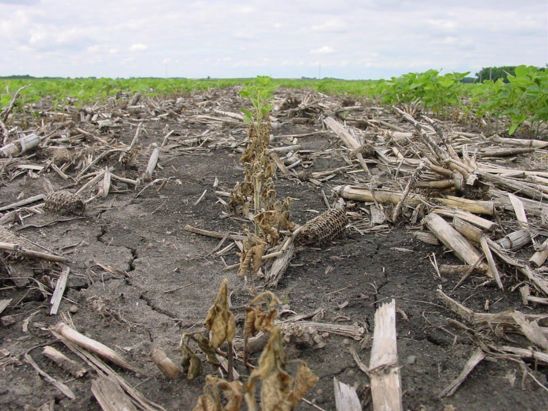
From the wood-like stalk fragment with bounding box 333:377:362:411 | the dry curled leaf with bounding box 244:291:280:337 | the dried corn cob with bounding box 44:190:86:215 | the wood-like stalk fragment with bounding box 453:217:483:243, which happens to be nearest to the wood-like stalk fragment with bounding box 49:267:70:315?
the dried corn cob with bounding box 44:190:86:215

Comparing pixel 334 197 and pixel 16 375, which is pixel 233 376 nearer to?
pixel 16 375

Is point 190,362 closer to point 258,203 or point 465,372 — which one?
point 465,372

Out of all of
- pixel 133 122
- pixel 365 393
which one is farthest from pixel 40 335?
pixel 133 122

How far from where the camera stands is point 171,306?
3.36 metres

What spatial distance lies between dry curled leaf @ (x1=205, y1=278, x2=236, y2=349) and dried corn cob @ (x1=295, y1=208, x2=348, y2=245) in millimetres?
1854

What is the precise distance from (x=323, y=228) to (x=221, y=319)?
6.54 ft

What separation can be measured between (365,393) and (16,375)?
1702 mm

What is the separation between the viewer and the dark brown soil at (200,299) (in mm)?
2447

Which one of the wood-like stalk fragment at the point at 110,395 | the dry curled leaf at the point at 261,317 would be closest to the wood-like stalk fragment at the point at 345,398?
the dry curled leaf at the point at 261,317

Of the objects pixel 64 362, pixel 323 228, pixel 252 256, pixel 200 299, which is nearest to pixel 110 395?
pixel 64 362

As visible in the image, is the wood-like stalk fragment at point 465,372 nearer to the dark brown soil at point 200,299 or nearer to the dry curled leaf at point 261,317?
the dark brown soil at point 200,299

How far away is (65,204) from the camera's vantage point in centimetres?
489

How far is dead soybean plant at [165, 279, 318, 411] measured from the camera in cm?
175

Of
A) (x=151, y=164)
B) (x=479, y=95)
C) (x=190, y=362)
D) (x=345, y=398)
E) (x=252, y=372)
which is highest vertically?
(x=479, y=95)
